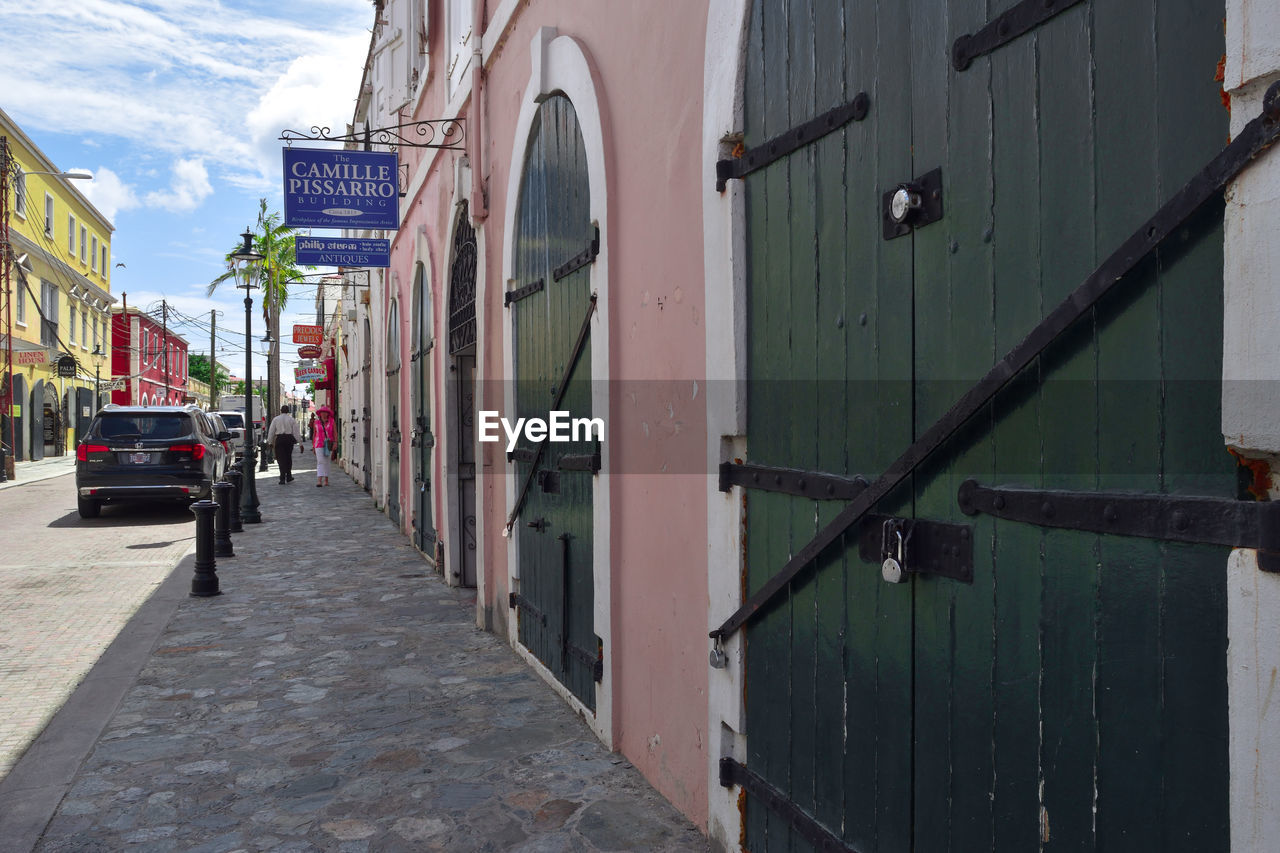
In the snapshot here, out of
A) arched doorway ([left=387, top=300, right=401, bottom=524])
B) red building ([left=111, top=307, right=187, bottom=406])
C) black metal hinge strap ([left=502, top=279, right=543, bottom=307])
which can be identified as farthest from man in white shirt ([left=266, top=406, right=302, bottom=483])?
red building ([left=111, top=307, right=187, bottom=406])

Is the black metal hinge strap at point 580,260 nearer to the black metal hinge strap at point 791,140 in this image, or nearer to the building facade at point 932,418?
the building facade at point 932,418

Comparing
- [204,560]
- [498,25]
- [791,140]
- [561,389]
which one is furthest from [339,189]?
[791,140]

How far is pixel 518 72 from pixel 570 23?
1239 mm

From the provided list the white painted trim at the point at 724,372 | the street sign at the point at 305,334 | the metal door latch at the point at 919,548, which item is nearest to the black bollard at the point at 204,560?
the white painted trim at the point at 724,372

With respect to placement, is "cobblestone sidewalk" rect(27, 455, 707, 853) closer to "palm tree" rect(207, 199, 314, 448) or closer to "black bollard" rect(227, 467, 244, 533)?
"black bollard" rect(227, 467, 244, 533)

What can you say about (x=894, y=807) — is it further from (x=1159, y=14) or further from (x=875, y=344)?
(x=1159, y=14)

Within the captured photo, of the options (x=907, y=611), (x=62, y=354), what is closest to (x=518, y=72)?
(x=907, y=611)

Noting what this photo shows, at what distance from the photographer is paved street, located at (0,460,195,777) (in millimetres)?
5504

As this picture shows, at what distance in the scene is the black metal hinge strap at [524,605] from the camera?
587cm

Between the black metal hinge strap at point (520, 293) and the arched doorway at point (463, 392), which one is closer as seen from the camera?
the black metal hinge strap at point (520, 293)

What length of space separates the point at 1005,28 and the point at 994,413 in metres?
0.84

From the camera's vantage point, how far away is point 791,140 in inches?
112

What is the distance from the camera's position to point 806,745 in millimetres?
2859

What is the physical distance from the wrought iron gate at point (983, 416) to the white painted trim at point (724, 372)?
0.28 feet
